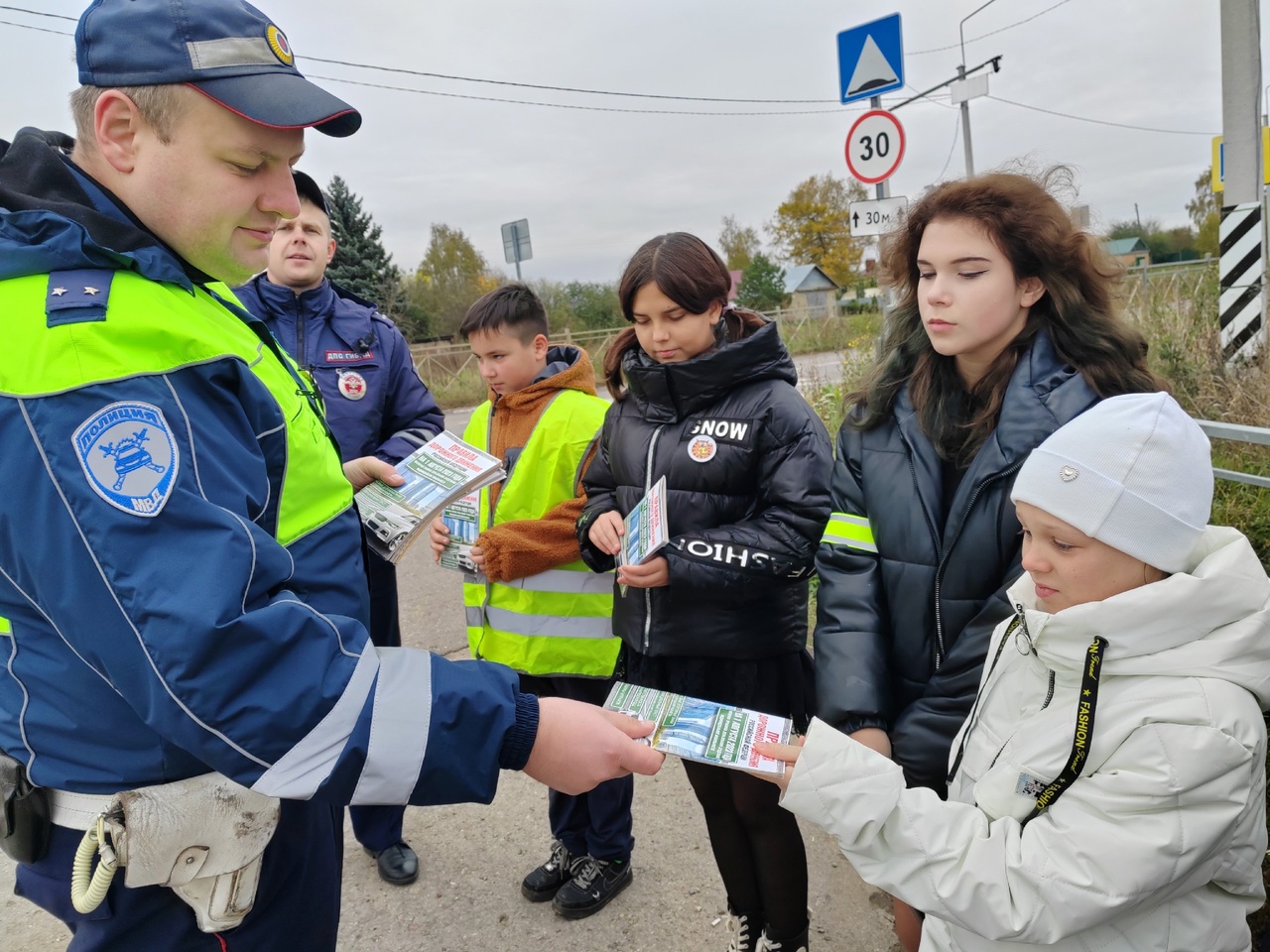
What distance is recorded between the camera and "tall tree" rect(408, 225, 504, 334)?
3188cm

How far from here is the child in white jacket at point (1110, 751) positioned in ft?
3.94

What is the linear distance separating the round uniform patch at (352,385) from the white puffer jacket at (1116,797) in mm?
2342

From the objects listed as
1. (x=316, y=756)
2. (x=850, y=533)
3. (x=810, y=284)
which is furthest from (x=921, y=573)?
(x=810, y=284)

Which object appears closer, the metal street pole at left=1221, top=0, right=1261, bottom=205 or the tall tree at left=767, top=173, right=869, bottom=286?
the metal street pole at left=1221, top=0, right=1261, bottom=205

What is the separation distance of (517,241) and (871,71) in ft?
24.5

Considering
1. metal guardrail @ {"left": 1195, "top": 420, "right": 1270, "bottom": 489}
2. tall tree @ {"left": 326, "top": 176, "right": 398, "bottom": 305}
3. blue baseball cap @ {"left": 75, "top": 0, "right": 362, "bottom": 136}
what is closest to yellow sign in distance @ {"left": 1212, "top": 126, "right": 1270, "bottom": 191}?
metal guardrail @ {"left": 1195, "top": 420, "right": 1270, "bottom": 489}

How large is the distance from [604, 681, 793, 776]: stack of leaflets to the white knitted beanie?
→ 2.22 feet

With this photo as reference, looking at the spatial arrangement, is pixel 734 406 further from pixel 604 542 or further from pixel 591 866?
pixel 591 866

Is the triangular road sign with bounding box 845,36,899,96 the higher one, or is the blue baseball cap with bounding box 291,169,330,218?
the triangular road sign with bounding box 845,36,899,96

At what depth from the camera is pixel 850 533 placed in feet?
6.46

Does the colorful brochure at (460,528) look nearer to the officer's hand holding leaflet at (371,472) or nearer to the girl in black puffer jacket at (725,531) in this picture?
the officer's hand holding leaflet at (371,472)

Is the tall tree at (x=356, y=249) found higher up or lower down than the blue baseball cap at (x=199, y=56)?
higher up

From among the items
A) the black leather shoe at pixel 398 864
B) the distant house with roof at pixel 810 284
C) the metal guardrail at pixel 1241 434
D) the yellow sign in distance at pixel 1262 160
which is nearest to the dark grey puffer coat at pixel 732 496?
the metal guardrail at pixel 1241 434

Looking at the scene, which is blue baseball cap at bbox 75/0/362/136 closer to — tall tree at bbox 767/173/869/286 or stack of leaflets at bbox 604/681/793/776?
stack of leaflets at bbox 604/681/793/776
